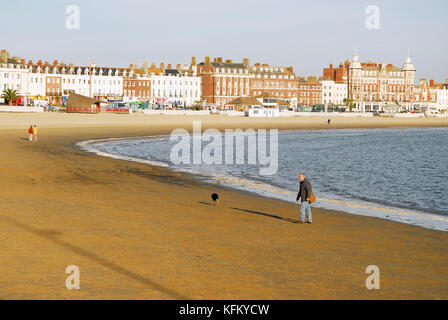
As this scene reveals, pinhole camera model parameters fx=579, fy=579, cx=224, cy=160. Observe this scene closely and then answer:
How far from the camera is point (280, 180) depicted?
28.1 meters

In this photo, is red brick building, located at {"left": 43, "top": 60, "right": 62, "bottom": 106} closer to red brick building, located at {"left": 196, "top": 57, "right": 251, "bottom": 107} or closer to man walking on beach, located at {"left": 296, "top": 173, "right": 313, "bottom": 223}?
red brick building, located at {"left": 196, "top": 57, "right": 251, "bottom": 107}

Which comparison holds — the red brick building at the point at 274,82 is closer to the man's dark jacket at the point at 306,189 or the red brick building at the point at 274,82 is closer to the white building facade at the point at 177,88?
the white building facade at the point at 177,88

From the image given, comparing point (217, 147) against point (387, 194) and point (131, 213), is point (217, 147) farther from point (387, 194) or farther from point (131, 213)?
point (131, 213)

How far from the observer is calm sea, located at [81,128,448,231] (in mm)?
20484

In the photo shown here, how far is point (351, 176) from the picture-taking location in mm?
31109

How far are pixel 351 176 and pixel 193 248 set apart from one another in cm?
2033

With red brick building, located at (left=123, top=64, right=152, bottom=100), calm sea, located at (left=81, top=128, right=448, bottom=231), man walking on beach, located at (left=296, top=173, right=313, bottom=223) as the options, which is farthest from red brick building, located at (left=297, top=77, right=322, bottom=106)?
man walking on beach, located at (left=296, top=173, right=313, bottom=223)

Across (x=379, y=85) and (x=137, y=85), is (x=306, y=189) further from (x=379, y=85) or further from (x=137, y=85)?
(x=379, y=85)

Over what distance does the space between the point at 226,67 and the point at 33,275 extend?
15217 centimetres

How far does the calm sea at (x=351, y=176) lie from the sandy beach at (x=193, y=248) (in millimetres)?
2423

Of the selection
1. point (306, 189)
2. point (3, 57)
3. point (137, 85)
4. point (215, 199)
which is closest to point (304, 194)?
point (306, 189)

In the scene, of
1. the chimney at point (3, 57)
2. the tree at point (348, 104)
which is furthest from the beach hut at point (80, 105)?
the tree at point (348, 104)

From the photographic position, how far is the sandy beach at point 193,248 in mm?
9500

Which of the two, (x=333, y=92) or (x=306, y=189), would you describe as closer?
(x=306, y=189)
